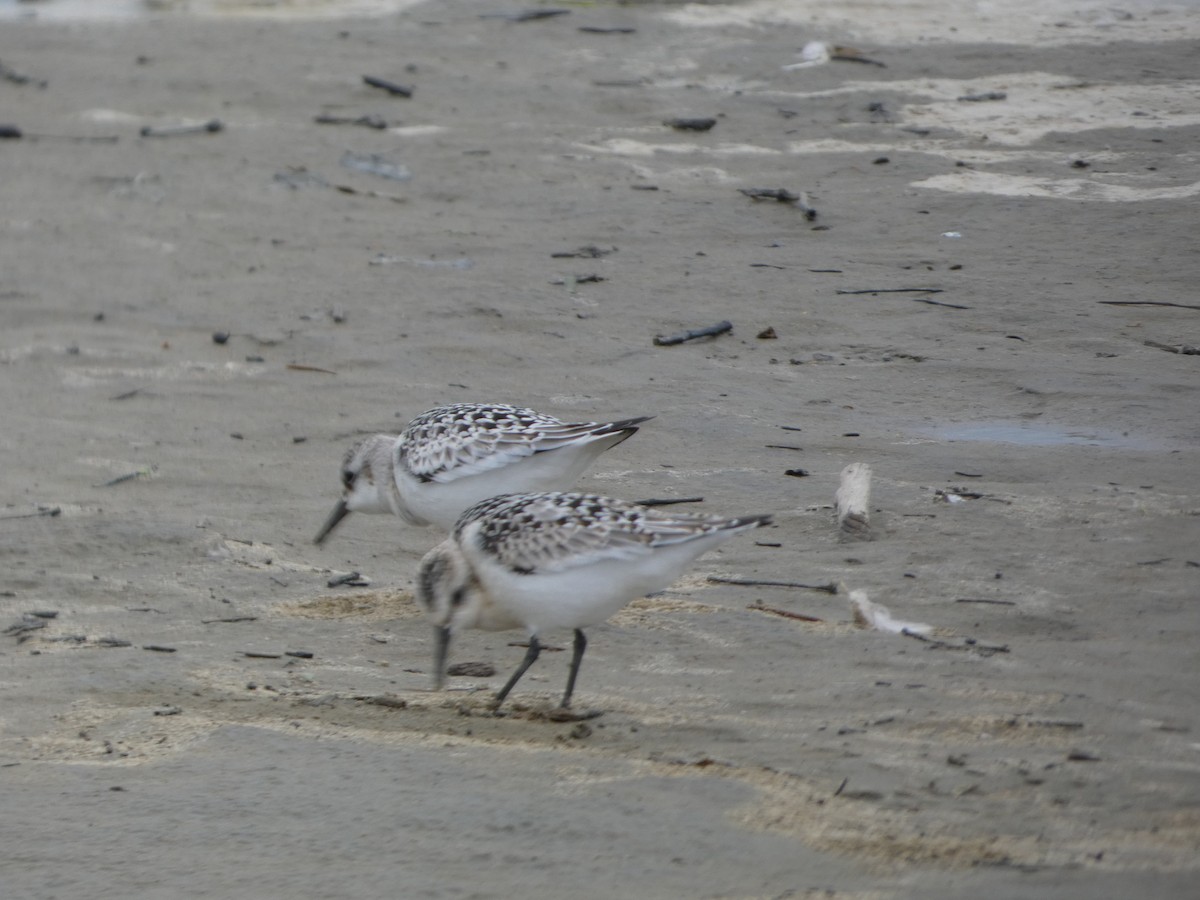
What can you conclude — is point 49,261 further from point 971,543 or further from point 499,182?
point 971,543

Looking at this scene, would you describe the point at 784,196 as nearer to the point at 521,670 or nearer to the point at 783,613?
the point at 783,613

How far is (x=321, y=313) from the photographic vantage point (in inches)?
354

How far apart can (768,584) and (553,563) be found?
1.08 m

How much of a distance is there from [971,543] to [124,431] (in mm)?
4404

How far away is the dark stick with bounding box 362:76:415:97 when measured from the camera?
1254 cm

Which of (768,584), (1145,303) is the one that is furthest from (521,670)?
(1145,303)

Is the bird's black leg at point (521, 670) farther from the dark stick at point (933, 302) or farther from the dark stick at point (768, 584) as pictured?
the dark stick at point (933, 302)

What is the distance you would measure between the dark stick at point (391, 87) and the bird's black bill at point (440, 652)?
27.5 ft

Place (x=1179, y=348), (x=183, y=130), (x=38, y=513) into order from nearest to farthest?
(x=38, y=513) → (x=1179, y=348) → (x=183, y=130)

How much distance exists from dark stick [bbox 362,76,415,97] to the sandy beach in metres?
0.11

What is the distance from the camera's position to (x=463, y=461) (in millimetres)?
5988

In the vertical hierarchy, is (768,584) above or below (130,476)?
above

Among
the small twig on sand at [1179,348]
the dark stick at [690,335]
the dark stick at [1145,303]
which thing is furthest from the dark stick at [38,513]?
the dark stick at [1145,303]

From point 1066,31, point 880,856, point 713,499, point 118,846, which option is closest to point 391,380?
point 713,499
